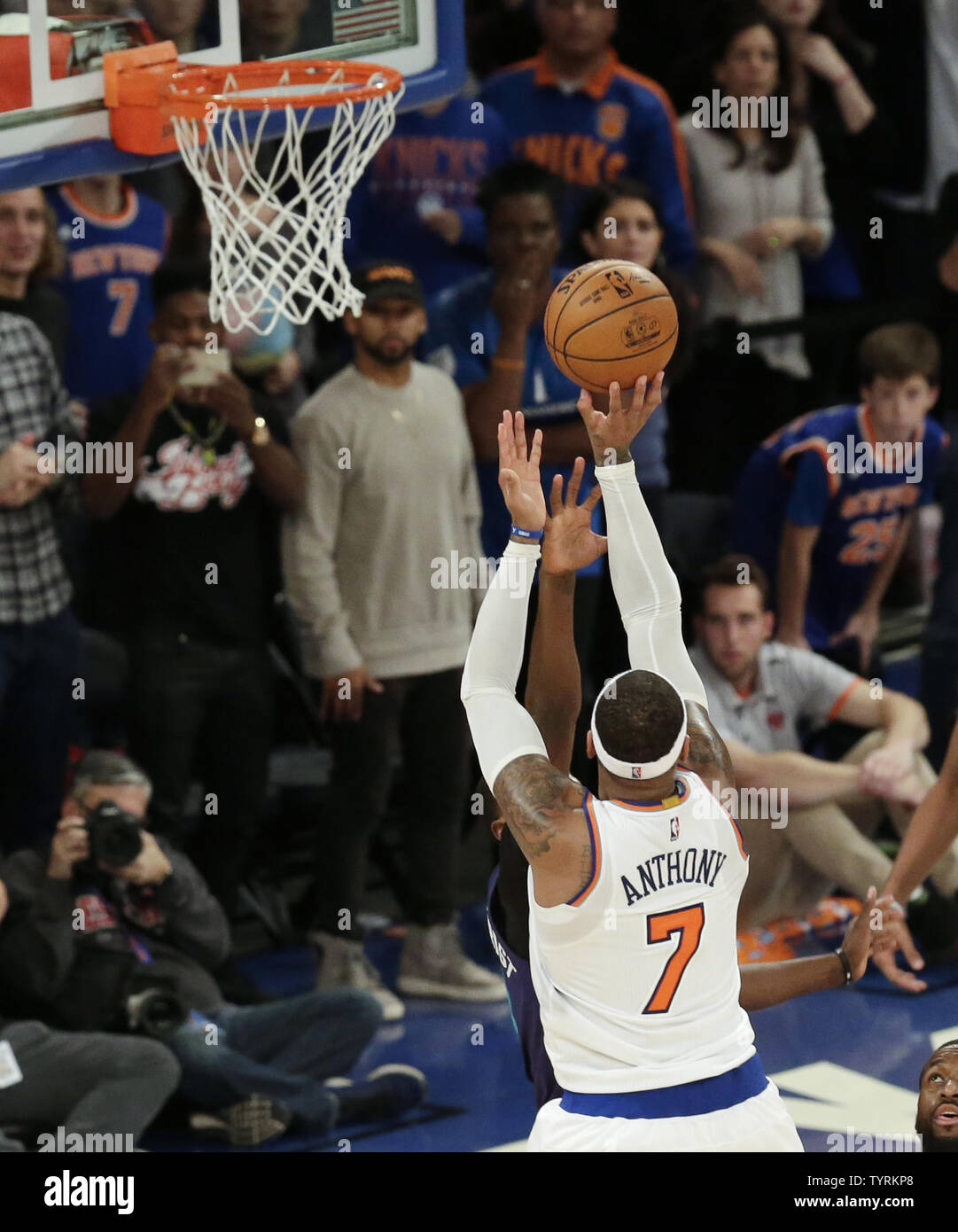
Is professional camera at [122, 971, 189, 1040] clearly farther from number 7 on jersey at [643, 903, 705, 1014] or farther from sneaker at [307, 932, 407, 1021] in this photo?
number 7 on jersey at [643, 903, 705, 1014]

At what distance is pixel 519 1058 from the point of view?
6.28 m

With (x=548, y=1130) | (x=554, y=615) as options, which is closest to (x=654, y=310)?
(x=554, y=615)

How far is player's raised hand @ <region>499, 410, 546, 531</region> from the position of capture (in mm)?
3893

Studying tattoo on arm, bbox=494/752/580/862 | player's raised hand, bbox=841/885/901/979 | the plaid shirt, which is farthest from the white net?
player's raised hand, bbox=841/885/901/979

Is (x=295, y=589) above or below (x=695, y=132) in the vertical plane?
below

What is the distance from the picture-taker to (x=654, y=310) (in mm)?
4461

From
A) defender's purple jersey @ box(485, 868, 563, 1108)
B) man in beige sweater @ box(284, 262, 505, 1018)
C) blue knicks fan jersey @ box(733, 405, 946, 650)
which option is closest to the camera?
defender's purple jersey @ box(485, 868, 563, 1108)

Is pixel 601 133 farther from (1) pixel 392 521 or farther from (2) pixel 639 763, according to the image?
(2) pixel 639 763

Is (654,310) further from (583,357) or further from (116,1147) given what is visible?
(116,1147)

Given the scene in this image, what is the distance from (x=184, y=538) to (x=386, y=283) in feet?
3.69

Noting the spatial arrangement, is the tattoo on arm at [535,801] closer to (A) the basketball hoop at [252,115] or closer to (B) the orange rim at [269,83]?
(A) the basketball hoop at [252,115]

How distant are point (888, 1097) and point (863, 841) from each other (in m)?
1.18

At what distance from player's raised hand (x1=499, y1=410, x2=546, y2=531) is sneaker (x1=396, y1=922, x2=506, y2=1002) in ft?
10.2

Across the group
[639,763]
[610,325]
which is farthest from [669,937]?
[610,325]
